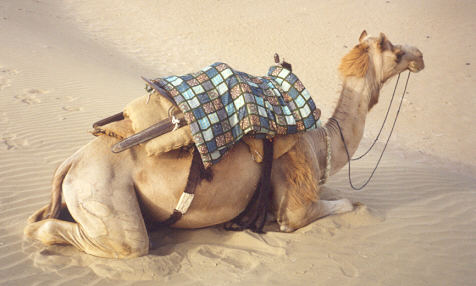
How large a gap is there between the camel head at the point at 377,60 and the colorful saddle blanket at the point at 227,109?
91 centimetres

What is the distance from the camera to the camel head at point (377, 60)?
4367mm

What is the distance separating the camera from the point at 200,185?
11.7 ft

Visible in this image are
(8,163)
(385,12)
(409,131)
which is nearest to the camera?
(8,163)

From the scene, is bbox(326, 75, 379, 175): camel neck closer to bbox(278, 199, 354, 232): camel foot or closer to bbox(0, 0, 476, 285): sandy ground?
bbox(278, 199, 354, 232): camel foot

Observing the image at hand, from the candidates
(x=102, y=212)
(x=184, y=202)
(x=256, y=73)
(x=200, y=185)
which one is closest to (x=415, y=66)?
(x=200, y=185)

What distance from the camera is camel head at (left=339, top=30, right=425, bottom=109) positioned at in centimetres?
437

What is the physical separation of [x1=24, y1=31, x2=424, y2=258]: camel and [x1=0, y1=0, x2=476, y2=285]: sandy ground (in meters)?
0.20

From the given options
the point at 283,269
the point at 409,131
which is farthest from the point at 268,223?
the point at 409,131

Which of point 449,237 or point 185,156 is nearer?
point 185,156

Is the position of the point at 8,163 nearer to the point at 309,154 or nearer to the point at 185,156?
the point at 185,156

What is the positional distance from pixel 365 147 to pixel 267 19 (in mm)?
12919

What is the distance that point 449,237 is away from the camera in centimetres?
439

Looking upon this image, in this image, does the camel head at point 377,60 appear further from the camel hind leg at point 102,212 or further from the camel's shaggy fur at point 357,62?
the camel hind leg at point 102,212

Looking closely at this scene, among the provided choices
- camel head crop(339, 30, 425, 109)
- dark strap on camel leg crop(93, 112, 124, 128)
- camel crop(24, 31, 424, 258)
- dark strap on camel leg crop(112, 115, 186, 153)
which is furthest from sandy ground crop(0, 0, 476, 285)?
camel head crop(339, 30, 425, 109)
